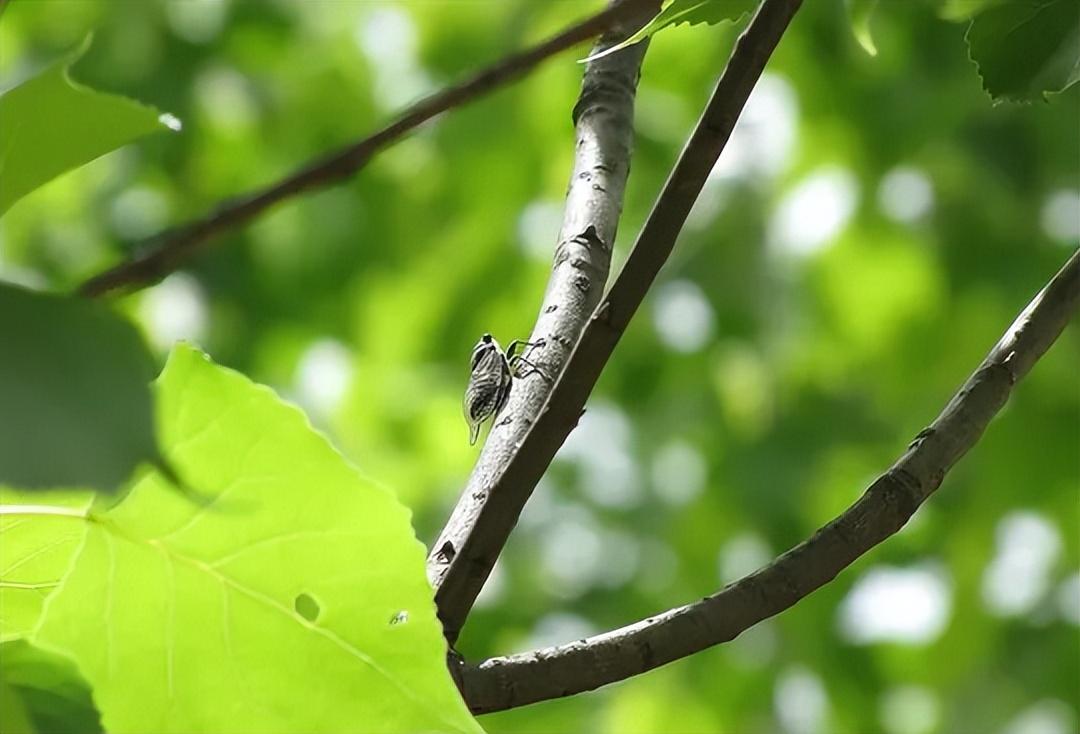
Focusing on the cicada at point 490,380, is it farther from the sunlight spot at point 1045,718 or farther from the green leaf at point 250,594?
the sunlight spot at point 1045,718

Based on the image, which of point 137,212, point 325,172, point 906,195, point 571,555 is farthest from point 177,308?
point 325,172

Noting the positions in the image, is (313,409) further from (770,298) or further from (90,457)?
(90,457)

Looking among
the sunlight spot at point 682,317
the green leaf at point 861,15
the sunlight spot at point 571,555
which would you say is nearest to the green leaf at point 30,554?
the green leaf at point 861,15

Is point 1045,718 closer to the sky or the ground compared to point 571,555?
closer to the ground

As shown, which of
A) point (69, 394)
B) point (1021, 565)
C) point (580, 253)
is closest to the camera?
point (69, 394)

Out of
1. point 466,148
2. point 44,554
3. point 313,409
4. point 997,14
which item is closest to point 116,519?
point 44,554

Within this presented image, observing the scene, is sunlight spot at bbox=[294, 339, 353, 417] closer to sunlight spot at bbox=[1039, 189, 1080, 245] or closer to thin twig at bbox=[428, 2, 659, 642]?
sunlight spot at bbox=[1039, 189, 1080, 245]

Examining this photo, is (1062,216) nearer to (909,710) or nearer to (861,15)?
(909,710)
